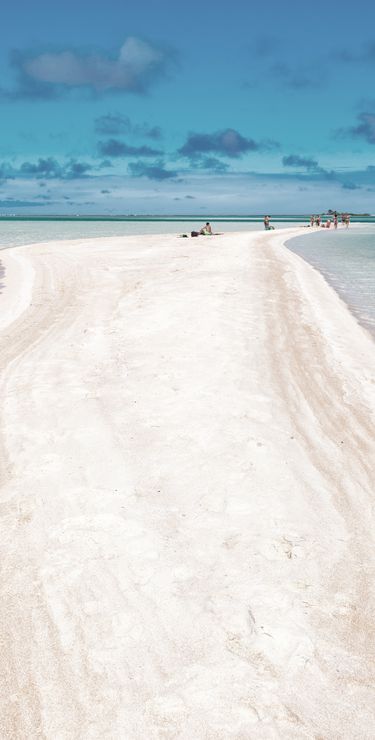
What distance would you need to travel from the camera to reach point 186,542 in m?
4.37

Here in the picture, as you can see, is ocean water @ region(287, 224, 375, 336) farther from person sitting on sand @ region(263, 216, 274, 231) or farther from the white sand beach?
person sitting on sand @ region(263, 216, 274, 231)

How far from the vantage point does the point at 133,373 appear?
8.27 metres

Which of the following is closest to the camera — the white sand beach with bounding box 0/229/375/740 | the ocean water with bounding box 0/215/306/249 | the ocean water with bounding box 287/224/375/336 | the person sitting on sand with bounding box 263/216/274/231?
the white sand beach with bounding box 0/229/375/740

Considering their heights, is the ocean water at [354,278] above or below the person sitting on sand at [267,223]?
below

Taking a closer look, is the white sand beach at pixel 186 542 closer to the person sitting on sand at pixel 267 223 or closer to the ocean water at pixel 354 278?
the ocean water at pixel 354 278

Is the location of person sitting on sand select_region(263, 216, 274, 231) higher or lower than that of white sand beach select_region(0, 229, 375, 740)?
higher

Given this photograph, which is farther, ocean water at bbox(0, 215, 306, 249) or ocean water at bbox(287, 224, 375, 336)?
ocean water at bbox(0, 215, 306, 249)

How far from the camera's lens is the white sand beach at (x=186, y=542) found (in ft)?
9.92

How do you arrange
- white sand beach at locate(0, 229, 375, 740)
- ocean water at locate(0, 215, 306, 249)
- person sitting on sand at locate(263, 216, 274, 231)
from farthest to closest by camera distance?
person sitting on sand at locate(263, 216, 274, 231) → ocean water at locate(0, 215, 306, 249) → white sand beach at locate(0, 229, 375, 740)

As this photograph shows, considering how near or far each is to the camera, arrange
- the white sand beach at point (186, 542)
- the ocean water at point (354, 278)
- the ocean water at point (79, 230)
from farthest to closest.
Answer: the ocean water at point (79, 230) → the ocean water at point (354, 278) → the white sand beach at point (186, 542)

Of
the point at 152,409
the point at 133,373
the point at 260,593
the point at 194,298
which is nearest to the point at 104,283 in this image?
the point at 194,298

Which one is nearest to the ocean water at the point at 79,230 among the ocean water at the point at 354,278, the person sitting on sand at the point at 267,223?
the person sitting on sand at the point at 267,223

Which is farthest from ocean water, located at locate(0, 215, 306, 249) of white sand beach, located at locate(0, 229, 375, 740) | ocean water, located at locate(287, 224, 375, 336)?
white sand beach, located at locate(0, 229, 375, 740)

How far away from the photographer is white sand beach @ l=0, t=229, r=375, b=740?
9.92ft
